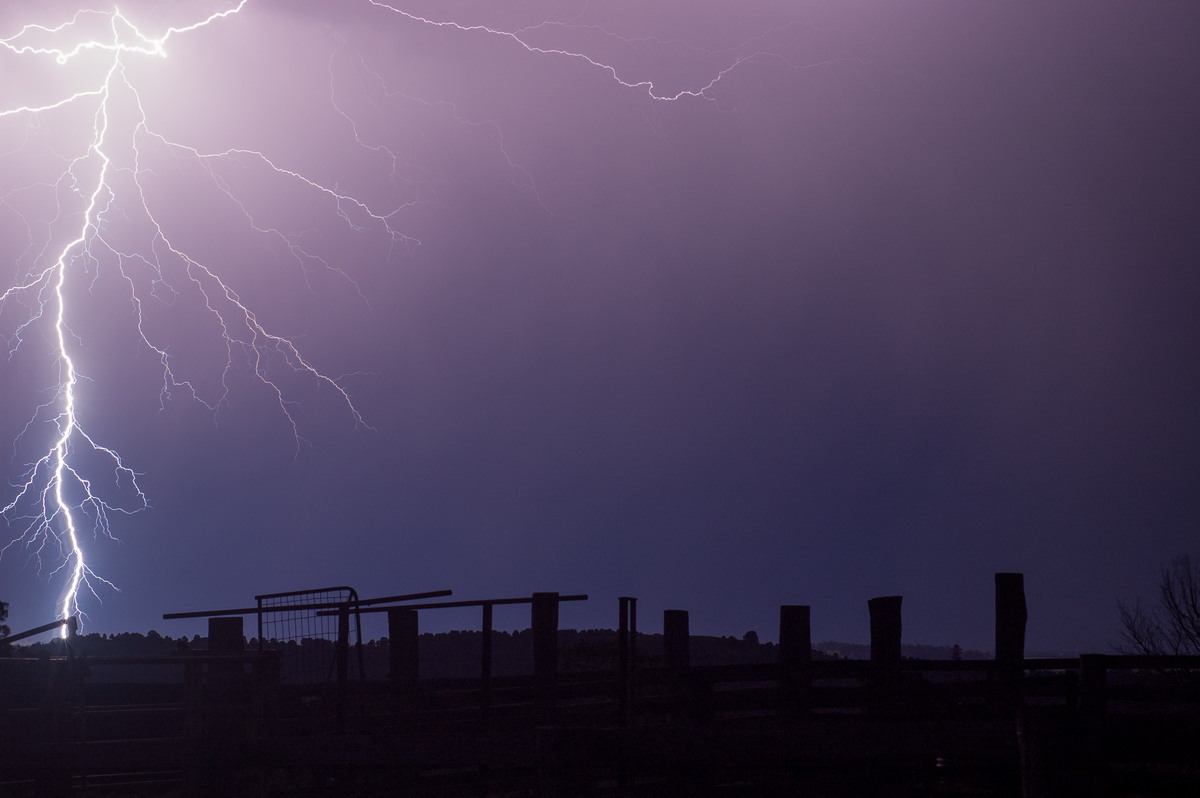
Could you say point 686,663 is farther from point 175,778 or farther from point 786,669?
point 175,778

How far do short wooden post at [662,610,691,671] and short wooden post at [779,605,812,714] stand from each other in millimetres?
1210

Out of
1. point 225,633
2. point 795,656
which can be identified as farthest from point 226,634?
point 795,656

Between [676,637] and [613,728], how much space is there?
694 cm

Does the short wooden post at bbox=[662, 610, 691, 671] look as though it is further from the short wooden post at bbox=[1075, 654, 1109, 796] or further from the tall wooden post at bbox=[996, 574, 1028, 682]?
the short wooden post at bbox=[1075, 654, 1109, 796]

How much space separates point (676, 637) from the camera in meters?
12.7

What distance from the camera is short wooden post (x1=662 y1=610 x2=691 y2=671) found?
12680 millimetres

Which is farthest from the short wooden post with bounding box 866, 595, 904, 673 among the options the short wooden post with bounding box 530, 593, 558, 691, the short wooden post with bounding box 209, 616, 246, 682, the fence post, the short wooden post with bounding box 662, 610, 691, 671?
the short wooden post with bounding box 209, 616, 246, 682

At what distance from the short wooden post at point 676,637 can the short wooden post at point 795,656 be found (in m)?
1.21

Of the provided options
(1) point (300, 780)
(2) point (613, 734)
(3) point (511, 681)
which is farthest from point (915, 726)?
(1) point (300, 780)

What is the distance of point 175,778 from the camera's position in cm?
1113

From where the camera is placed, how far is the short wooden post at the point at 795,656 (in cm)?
1135

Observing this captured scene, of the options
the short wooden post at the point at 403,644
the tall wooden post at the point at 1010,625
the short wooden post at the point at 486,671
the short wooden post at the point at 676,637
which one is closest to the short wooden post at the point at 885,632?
the tall wooden post at the point at 1010,625

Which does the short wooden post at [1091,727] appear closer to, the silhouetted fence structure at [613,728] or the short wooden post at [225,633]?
the silhouetted fence structure at [613,728]

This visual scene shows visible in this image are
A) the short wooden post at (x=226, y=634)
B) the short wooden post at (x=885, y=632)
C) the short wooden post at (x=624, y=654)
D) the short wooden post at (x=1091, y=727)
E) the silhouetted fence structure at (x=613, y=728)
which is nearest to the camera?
→ the silhouetted fence structure at (x=613, y=728)
